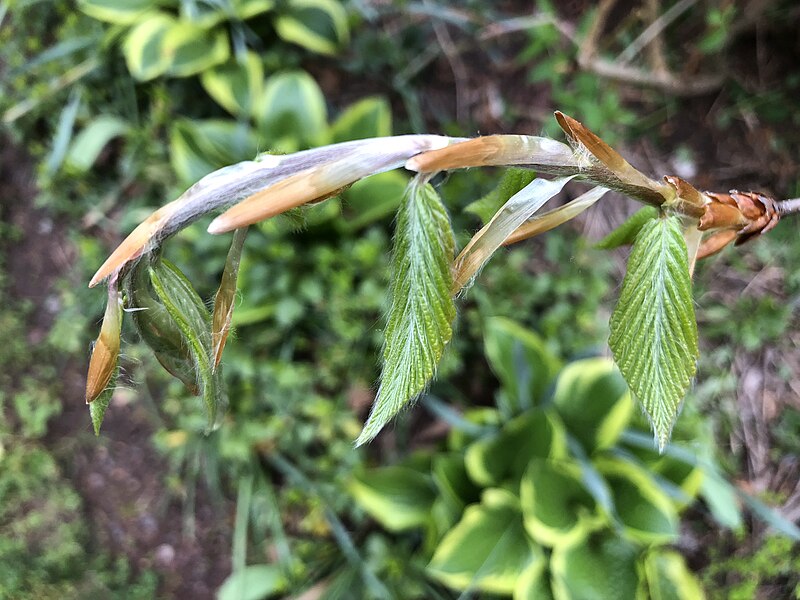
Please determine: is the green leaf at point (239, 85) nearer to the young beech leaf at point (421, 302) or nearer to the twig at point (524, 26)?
the twig at point (524, 26)

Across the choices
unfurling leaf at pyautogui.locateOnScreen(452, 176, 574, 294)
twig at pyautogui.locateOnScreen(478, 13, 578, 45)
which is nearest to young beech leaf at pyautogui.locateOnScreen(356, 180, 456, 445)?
unfurling leaf at pyautogui.locateOnScreen(452, 176, 574, 294)

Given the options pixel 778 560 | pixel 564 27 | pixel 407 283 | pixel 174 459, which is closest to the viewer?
pixel 407 283

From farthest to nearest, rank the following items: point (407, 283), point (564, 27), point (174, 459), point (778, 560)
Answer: point (174, 459) < point (564, 27) < point (778, 560) < point (407, 283)

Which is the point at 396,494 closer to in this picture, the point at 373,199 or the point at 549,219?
the point at 373,199

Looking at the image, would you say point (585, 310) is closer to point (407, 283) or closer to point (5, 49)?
point (407, 283)

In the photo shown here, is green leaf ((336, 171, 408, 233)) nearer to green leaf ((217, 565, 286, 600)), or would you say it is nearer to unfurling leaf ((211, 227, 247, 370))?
green leaf ((217, 565, 286, 600))

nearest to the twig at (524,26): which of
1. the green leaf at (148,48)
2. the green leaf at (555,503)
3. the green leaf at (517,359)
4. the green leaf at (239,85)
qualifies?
the green leaf at (239,85)

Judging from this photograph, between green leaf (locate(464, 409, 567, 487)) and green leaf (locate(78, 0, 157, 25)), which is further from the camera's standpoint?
green leaf (locate(78, 0, 157, 25))

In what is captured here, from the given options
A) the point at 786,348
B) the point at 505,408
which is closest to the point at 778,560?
the point at 786,348
